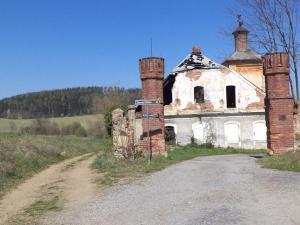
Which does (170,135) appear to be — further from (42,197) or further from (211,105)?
(42,197)

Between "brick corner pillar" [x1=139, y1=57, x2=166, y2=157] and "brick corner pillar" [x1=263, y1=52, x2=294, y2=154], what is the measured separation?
465cm

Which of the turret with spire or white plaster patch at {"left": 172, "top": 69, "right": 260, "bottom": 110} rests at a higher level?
the turret with spire

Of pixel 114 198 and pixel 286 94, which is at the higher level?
pixel 286 94

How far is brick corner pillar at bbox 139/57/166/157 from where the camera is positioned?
19781 millimetres

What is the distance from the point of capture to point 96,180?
52.0ft

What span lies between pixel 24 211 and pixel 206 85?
2508 cm

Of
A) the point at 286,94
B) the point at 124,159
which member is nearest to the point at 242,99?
the point at 286,94

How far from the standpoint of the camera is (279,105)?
2020 centimetres

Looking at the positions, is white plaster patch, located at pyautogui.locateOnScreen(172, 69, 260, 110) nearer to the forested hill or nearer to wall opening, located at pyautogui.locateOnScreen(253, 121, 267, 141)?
wall opening, located at pyautogui.locateOnScreen(253, 121, 267, 141)

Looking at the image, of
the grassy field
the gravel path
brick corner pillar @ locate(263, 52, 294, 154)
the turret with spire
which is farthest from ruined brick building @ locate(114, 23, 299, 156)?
the grassy field

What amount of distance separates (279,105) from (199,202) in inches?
430

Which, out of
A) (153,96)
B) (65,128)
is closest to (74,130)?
(65,128)

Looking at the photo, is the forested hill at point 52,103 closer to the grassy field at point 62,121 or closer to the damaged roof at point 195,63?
the grassy field at point 62,121

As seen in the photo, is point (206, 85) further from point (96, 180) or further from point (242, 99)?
point (96, 180)
